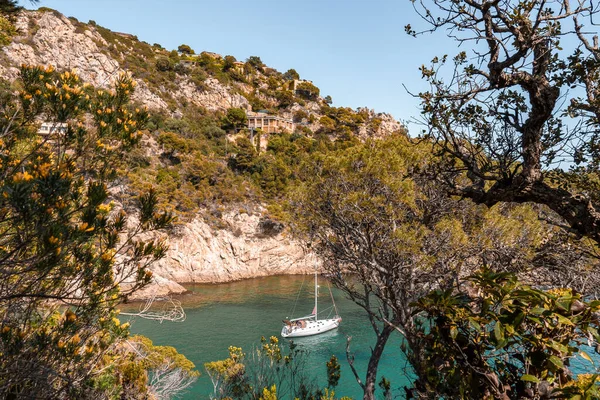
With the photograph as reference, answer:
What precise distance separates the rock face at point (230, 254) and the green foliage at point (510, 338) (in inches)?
1031

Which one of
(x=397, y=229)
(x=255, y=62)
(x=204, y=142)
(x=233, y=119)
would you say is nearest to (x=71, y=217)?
(x=397, y=229)

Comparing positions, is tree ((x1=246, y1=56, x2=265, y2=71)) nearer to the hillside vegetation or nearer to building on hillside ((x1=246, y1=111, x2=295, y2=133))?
the hillside vegetation

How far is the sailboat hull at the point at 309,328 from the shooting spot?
1830 cm

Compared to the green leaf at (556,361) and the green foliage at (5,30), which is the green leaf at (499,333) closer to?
the green leaf at (556,361)

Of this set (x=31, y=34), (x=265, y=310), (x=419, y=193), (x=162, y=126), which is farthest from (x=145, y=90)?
(x=419, y=193)

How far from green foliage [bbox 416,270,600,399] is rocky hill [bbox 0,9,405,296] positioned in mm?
19544

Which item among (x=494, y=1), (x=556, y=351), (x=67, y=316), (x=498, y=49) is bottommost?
(x=67, y=316)

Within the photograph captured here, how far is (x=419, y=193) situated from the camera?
845cm

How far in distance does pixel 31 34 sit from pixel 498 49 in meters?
47.3

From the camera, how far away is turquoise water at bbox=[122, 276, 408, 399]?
1459cm

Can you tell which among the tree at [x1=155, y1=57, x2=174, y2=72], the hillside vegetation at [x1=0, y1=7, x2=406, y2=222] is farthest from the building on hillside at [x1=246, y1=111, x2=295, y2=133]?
the tree at [x1=155, y1=57, x2=174, y2=72]

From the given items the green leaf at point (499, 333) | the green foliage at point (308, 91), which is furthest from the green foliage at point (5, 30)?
the green foliage at point (308, 91)

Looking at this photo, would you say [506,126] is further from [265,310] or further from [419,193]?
[265,310]

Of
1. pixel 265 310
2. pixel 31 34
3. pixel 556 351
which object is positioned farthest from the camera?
pixel 31 34
